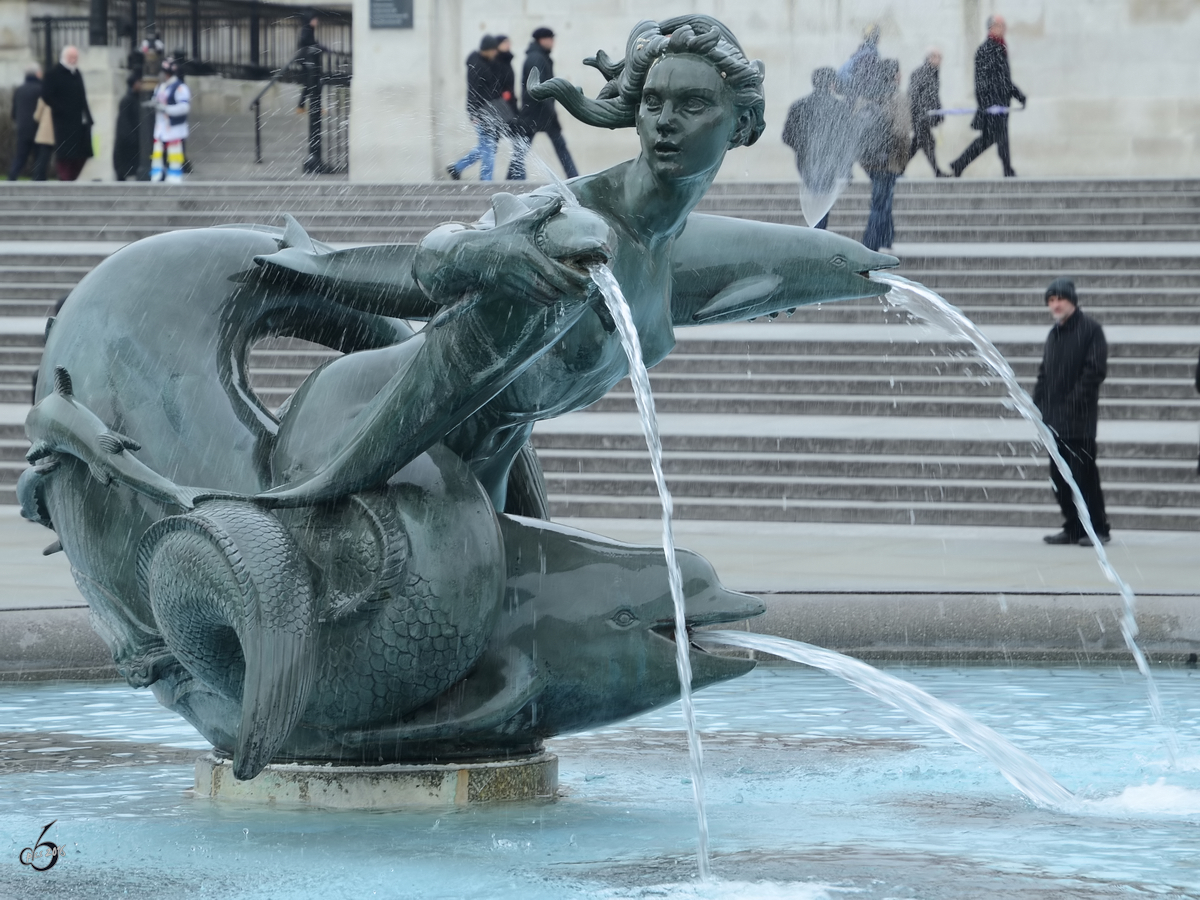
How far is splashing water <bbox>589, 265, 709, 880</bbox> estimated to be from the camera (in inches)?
179

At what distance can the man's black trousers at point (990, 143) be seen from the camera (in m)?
24.3

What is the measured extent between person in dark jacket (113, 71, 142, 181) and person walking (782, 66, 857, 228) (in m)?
9.49

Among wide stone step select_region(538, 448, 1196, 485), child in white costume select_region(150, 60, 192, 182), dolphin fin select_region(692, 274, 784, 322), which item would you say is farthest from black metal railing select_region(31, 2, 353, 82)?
dolphin fin select_region(692, 274, 784, 322)

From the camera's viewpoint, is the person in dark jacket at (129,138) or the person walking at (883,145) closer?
the person walking at (883,145)

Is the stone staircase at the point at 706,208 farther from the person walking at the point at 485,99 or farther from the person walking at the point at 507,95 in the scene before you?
the person walking at the point at 507,95

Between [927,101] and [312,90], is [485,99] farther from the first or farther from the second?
[312,90]

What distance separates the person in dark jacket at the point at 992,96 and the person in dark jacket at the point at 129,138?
11114 mm

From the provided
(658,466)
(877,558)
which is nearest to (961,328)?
(658,466)

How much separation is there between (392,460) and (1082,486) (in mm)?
8774

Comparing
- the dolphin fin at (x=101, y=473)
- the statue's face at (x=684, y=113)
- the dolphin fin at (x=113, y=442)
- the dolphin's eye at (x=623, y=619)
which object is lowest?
the dolphin's eye at (x=623, y=619)

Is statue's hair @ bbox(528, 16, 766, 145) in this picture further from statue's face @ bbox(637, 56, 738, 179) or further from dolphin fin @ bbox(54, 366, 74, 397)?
dolphin fin @ bbox(54, 366, 74, 397)

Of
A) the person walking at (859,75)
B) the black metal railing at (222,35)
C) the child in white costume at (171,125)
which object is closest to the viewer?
the person walking at (859,75)

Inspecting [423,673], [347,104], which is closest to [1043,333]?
[423,673]
